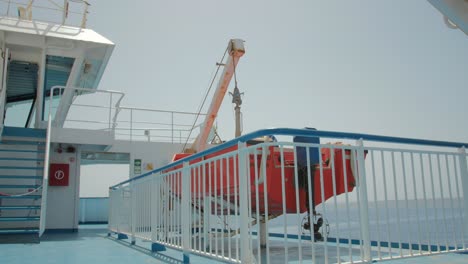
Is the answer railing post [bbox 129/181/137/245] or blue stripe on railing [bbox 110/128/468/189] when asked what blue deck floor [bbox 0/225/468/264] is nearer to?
railing post [bbox 129/181/137/245]

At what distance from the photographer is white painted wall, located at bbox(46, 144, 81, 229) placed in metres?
8.50

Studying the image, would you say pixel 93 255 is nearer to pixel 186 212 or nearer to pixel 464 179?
pixel 186 212

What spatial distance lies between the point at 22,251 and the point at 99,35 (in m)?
5.63

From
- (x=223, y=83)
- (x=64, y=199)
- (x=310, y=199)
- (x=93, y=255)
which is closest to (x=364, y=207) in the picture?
(x=310, y=199)

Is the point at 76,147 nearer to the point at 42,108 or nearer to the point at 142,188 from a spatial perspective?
the point at 42,108

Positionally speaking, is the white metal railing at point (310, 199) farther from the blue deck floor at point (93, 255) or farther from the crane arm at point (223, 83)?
the crane arm at point (223, 83)

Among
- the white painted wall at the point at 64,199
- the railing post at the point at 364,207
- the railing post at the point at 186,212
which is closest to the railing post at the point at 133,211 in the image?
the railing post at the point at 186,212

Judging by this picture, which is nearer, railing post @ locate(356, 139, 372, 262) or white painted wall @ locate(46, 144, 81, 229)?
railing post @ locate(356, 139, 372, 262)

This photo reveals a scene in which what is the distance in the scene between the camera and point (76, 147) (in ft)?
29.3

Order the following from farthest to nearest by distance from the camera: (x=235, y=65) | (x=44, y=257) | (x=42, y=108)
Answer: (x=42, y=108) → (x=235, y=65) → (x=44, y=257)

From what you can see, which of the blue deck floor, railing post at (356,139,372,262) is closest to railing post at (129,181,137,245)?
the blue deck floor

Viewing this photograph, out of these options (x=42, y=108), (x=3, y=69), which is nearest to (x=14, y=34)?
(x=3, y=69)

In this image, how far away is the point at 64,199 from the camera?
8625 mm

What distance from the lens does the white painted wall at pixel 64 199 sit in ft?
27.9
